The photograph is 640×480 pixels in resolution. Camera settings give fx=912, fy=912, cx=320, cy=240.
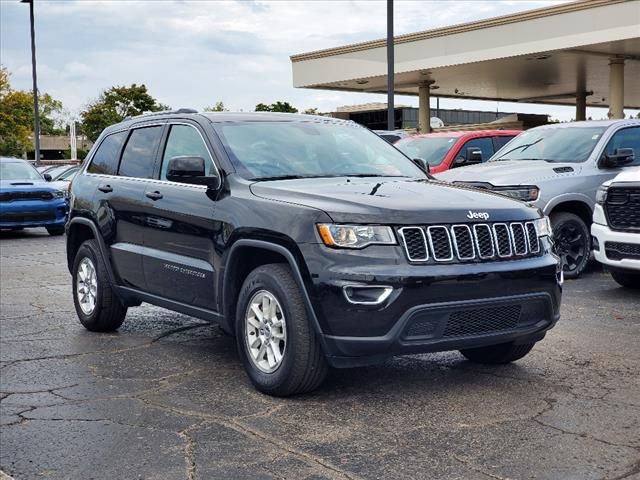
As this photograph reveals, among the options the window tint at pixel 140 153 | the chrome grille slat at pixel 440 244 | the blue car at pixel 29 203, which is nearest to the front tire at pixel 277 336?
the chrome grille slat at pixel 440 244

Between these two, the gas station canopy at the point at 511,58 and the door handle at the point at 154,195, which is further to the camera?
the gas station canopy at the point at 511,58

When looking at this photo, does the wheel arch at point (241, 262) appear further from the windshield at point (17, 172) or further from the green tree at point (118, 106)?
the green tree at point (118, 106)

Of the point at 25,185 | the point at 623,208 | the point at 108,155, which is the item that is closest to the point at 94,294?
the point at 108,155

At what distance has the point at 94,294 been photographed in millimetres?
7848

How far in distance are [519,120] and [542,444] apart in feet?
100

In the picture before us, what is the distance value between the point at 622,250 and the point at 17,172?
1425 cm

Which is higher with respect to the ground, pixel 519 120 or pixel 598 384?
pixel 519 120

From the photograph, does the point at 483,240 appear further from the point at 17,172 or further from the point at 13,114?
the point at 13,114

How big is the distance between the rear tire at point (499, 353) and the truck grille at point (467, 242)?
832 millimetres

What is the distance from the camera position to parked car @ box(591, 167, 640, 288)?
364 inches

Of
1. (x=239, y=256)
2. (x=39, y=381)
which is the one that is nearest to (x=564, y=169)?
(x=239, y=256)

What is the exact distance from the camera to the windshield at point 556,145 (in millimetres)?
11328

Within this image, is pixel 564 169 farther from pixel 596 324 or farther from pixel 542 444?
pixel 542 444

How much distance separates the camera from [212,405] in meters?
5.49
